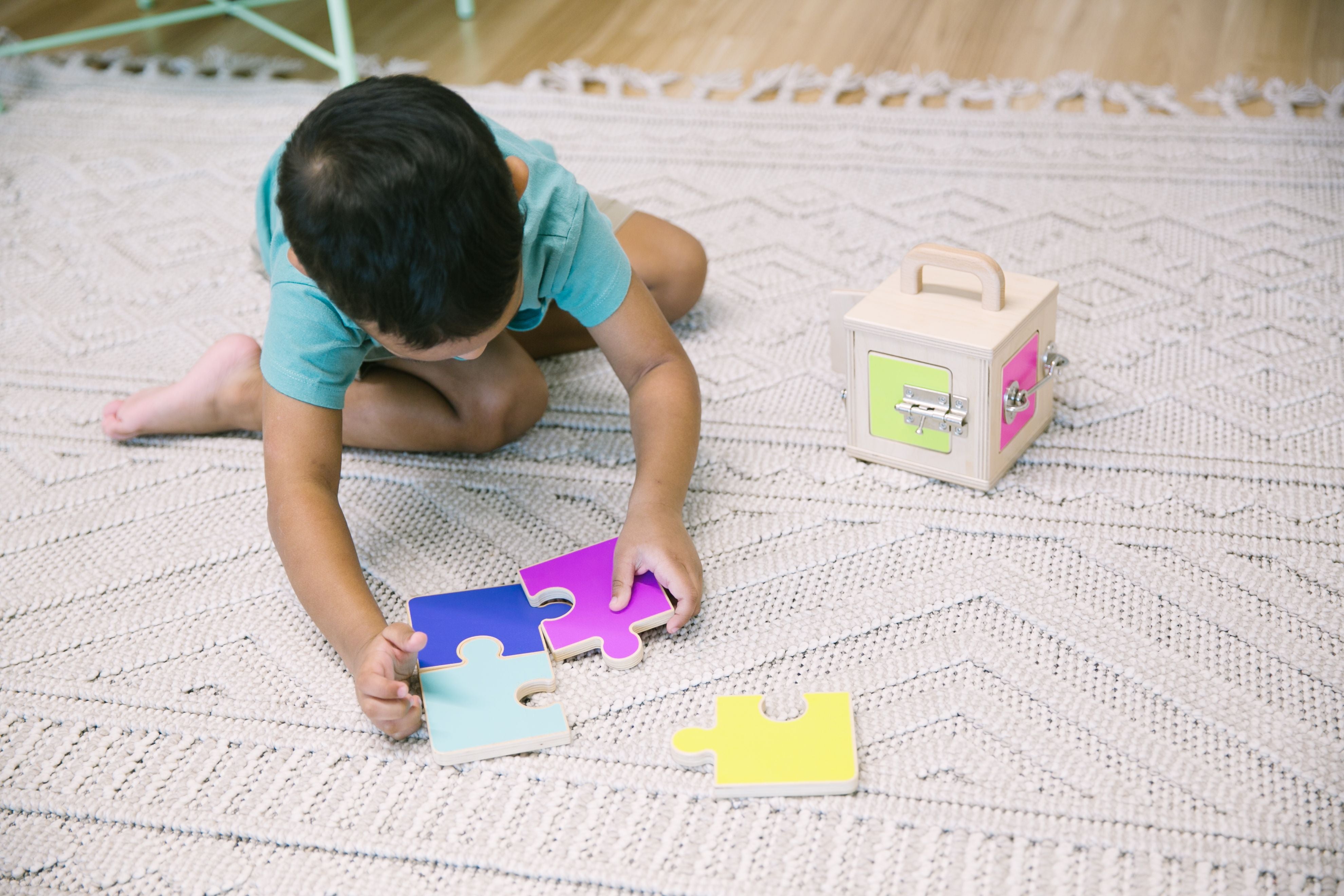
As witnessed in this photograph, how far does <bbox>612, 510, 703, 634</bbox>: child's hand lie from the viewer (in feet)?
2.73

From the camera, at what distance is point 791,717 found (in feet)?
2.56

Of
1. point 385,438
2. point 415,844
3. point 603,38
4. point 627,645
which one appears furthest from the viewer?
point 603,38

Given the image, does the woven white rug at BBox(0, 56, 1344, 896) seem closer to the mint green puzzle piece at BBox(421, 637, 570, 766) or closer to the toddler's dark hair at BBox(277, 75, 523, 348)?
the mint green puzzle piece at BBox(421, 637, 570, 766)

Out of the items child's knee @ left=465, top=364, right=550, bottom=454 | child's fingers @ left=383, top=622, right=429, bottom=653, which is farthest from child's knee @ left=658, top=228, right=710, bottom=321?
child's fingers @ left=383, top=622, right=429, bottom=653

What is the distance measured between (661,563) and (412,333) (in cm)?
25

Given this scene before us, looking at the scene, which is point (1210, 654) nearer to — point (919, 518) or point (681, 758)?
point (919, 518)

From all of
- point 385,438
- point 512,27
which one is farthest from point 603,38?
point 385,438

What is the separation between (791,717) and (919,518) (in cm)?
24

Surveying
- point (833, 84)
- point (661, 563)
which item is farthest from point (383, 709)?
point (833, 84)

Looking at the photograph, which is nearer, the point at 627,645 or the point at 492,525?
the point at 627,645

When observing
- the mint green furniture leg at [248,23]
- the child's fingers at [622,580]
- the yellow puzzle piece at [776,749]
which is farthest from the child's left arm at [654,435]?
the mint green furniture leg at [248,23]

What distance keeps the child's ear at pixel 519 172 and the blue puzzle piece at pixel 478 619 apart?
30 centimetres

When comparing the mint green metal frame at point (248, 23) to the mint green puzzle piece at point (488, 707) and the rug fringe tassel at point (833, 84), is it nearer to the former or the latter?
the rug fringe tassel at point (833, 84)

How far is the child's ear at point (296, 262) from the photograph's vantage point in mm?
726
